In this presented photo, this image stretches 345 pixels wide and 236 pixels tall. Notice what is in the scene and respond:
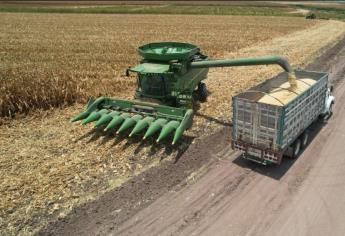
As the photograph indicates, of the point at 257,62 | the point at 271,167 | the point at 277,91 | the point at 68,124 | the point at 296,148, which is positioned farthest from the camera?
the point at 68,124

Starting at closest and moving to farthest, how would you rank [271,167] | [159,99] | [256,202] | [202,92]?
1. [256,202]
2. [271,167]
3. [159,99]
4. [202,92]

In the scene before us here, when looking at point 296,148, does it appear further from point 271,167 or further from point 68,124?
point 68,124

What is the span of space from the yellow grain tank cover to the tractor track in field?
6.12 feet

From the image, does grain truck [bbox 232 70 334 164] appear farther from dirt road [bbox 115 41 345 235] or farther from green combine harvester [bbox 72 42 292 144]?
green combine harvester [bbox 72 42 292 144]

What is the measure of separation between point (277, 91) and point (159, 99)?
4.12 metres

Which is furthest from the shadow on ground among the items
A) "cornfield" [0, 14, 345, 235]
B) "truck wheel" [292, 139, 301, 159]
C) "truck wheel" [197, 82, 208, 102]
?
"truck wheel" [197, 82, 208, 102]

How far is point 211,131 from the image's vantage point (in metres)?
12.6

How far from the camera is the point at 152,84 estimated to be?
12.6m

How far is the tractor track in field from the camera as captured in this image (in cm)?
770

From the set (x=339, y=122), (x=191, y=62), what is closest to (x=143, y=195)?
(x=191, y=62)

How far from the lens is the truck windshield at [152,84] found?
40.8 feet

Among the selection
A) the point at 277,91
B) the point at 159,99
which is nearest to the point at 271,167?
the point at 277,91

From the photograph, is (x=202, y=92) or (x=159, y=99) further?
(x=202, y=92)

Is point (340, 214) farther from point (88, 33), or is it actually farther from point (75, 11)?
point (75, 11)
